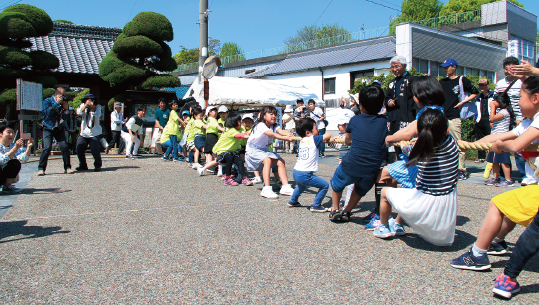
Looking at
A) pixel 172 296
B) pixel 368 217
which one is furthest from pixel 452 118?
pixel 172 296

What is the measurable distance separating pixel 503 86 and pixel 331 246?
16.4ft

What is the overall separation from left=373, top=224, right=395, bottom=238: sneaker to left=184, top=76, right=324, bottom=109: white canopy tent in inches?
431

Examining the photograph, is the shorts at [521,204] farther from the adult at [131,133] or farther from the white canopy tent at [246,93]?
the white canopy tent at [246,93]

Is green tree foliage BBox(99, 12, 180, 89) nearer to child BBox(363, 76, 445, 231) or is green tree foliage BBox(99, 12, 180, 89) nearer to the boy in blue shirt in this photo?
the boy in blue shirt

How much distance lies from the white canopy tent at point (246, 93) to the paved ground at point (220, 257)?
29.3ft

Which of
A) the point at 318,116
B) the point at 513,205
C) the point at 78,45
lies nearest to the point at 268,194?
the point at 513,205

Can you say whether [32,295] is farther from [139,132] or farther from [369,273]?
[139,132]

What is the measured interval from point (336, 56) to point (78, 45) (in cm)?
1577

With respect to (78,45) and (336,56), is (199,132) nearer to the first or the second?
(78,45)

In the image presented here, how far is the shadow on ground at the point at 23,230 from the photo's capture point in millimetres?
4285

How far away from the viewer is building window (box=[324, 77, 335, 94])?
88.2ft

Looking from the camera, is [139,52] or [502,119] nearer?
[502,119]

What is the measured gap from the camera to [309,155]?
5.33 m

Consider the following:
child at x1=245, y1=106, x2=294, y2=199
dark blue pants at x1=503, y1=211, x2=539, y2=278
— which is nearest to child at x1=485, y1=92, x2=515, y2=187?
child at x1=245, y1=106, x2=294, y2=199
